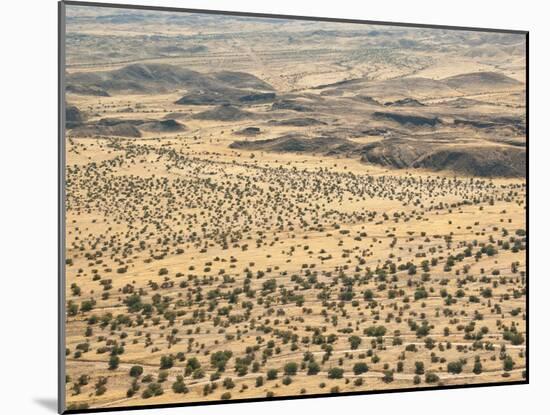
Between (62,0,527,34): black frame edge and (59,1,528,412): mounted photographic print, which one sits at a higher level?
(62,0,527,34): black frame edge

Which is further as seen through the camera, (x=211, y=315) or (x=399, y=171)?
(x=399, y=171)

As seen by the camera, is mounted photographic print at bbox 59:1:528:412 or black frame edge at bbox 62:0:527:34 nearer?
mounted photographic print at bbox 59:1:528:412

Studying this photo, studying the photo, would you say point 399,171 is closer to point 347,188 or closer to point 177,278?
point 347,188

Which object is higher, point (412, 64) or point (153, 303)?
point (412, 64)

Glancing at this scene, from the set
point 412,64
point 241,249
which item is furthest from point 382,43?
point 241,249

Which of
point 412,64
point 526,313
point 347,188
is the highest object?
point 412,64

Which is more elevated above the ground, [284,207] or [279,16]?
[279,16]

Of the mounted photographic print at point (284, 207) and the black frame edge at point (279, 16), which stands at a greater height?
the black frame edge at point (279, 16)

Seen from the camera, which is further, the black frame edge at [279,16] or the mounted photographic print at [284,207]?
the black frame edge at [279,16]
